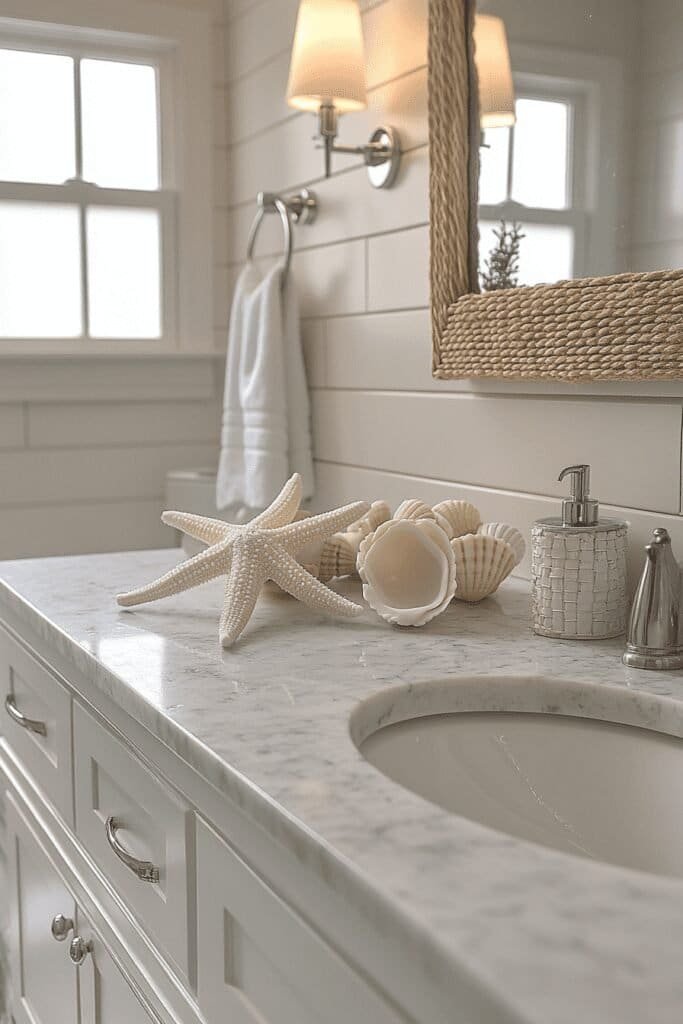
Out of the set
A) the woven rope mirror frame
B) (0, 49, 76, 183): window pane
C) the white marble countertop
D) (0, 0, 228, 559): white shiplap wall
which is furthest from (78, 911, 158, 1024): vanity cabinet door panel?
(0, 49, 76, 183): window pane

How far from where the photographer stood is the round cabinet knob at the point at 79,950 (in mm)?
1111

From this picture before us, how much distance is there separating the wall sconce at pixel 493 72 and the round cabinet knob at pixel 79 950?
1.04 metres

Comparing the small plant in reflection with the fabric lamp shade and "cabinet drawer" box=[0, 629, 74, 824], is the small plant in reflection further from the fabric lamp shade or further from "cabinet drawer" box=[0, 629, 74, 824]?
"cabinet drawer" box=[0, 629, 74, 824]

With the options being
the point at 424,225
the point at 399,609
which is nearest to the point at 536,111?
the point at 424,225


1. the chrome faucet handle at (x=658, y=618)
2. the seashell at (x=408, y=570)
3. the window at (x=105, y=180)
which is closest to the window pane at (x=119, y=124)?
the window at (x=105, y=180)

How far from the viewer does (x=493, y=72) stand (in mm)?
1354

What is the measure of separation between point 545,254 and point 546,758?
63 centimetres

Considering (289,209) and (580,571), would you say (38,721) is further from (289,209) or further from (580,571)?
(289,209)

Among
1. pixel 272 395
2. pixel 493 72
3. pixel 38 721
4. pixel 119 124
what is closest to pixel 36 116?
pixel 119 124

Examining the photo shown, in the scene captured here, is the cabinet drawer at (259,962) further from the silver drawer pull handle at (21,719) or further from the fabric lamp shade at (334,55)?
the fabric lamp shade at (334,55)

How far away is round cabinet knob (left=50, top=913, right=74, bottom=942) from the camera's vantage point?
1.17 m

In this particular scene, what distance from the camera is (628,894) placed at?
0.53 metres

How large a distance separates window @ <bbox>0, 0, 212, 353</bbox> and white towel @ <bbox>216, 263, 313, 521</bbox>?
1.14 ft

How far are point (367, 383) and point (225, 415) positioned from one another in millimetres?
396
